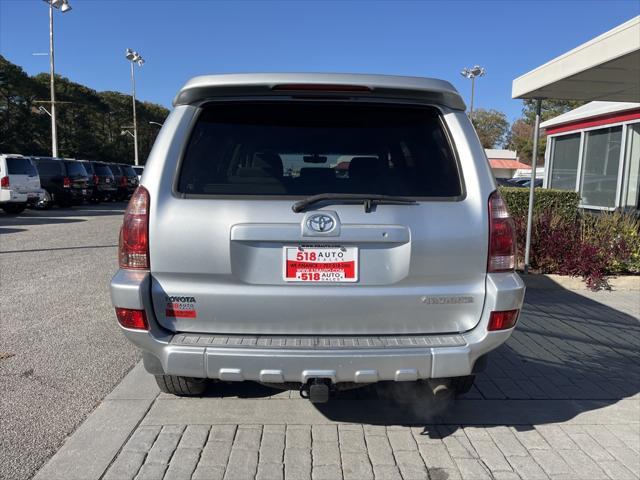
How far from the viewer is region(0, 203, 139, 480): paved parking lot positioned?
10.2 ft

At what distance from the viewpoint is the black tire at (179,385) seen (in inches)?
130

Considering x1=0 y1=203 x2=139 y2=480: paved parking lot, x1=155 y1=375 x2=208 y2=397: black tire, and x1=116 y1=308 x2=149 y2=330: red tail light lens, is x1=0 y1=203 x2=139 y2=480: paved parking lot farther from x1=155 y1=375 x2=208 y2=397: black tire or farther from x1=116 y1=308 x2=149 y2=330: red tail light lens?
x1=116 y1=308 x2=149 y2=330: red tail light lens

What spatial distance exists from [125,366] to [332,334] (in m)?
2.28

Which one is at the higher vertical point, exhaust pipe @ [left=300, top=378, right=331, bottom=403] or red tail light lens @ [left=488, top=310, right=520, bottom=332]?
red tail light lens @ [left=488, top=310, right=520, bottom=332]

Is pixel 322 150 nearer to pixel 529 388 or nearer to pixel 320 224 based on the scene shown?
pixel 320 224

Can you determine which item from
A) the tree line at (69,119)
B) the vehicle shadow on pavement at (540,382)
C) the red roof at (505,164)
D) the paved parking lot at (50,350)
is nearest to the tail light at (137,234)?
the paved parking lot at (50,350)

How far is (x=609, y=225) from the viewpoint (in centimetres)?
760

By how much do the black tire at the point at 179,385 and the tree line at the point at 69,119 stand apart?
1339 inches

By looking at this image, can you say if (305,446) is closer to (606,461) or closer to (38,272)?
(606,461)

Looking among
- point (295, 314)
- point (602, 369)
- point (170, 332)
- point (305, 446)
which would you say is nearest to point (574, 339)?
point (602, 369)

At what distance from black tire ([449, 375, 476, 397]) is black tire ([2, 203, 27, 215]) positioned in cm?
1660

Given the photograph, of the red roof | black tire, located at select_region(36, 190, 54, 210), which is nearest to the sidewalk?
black tire, located at select_region(36, 190, 54, 210)

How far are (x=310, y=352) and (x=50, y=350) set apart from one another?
2972mm

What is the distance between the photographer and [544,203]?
8695 millimetres
